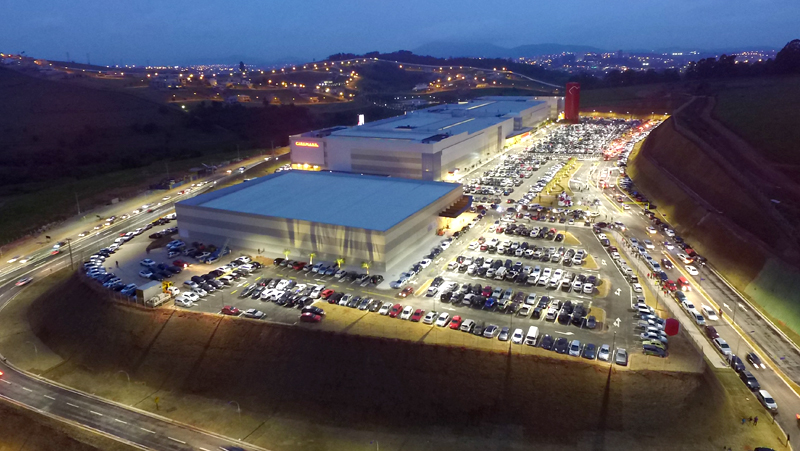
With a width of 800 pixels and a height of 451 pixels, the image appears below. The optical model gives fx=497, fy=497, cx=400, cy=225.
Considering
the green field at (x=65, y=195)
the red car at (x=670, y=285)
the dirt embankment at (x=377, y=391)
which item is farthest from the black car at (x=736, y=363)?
the green field at (x=65, y=195)

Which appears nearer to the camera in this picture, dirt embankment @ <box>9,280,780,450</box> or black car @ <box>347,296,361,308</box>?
dirt embankment @ <box>9,280,780,450</box>

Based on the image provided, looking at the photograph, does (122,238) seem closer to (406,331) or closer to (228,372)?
(228,372)

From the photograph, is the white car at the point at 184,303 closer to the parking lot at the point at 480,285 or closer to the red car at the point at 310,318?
the parking lot at the point at 480,285

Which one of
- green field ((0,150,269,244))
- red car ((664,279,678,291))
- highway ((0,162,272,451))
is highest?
green field ((0,150,269,244))

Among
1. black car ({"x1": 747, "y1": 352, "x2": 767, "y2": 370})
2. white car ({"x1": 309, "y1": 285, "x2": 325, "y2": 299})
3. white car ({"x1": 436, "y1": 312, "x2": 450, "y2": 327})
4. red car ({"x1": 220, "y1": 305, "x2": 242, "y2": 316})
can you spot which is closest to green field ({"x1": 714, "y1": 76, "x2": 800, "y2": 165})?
black car ({"x1": 747, "y1": 352, "x2": 767, "y2": 370})

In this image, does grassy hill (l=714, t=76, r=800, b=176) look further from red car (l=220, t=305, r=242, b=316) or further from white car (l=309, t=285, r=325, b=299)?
red car (l=220, t=305, r=242, b=316)

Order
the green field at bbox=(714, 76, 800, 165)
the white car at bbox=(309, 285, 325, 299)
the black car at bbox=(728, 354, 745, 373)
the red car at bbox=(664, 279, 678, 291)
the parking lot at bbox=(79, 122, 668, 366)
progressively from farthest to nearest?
the green field at bbox=(714, 76, 800, 165), the red car at bbox=(664, 279, 678, 291), the white car at bbox=(309, 285, 325, 299), the parking lot at bbox=(79, 122, 668, 366), the black car at bbox=(728, 354, 745, 373)

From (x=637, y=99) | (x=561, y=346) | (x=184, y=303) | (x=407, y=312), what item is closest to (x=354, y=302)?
(x=407, y=312)
